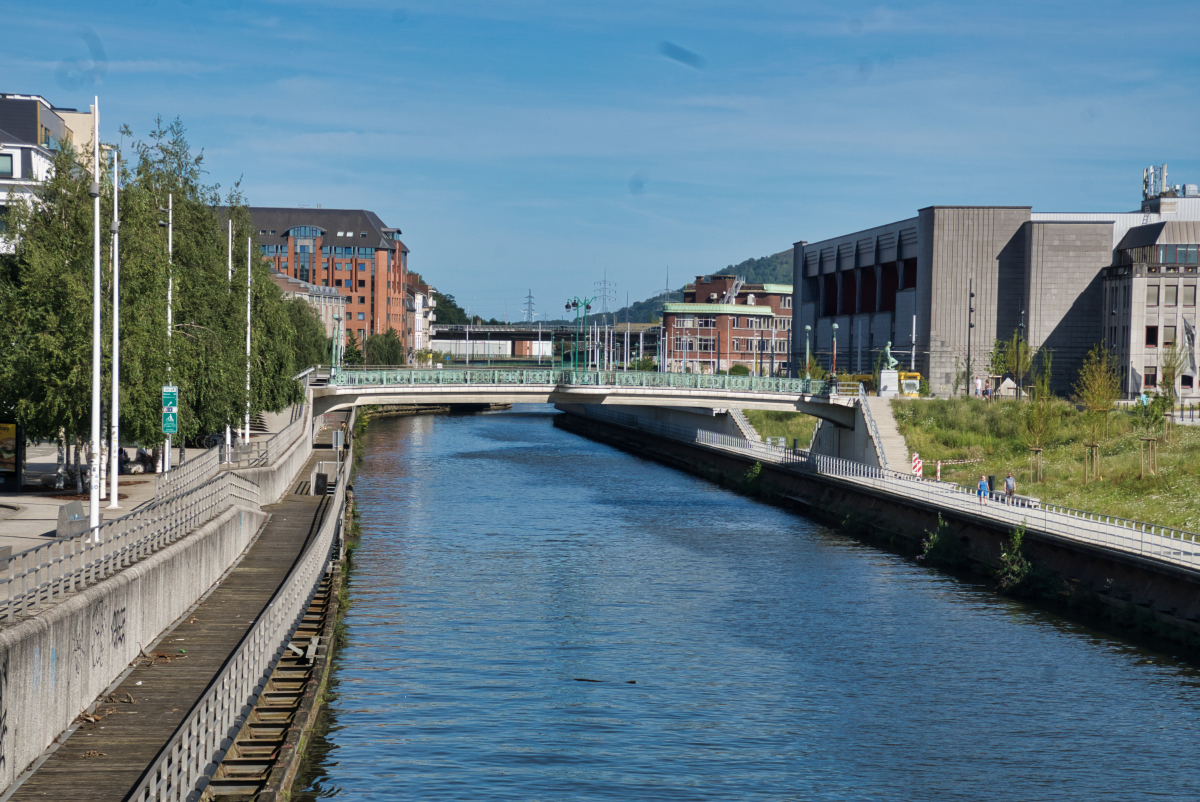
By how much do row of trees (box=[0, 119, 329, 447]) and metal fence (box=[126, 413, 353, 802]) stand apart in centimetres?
762

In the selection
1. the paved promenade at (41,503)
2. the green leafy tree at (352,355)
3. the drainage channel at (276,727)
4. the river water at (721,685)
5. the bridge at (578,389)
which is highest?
the green leafy tree at (352,355)

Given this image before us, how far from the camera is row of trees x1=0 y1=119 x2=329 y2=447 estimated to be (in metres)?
28.4

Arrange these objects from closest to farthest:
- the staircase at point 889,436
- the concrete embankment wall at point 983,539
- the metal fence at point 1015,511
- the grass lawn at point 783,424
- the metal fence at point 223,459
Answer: the metal fence at point 223,459, the concrete embankment wall at point 983,539, the metal fence at point 1015,511, the staircase at point 889,436, the grass lawn at point 783,424

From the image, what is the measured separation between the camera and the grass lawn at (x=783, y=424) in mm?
75731

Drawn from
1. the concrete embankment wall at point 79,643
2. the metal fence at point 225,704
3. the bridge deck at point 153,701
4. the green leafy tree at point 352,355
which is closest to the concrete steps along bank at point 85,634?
the concrete embankment wall at point 79,643

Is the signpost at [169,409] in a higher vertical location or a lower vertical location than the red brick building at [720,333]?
lower

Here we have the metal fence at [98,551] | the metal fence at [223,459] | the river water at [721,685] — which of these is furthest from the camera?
the metal fence at [223,459]

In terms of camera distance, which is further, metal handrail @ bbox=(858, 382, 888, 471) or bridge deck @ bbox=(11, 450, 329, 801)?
metal handrail @ bbox=(858, 382, 888, 471)

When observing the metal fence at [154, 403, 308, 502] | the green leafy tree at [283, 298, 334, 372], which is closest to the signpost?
the metal fence at [154, 403, 308, 502]

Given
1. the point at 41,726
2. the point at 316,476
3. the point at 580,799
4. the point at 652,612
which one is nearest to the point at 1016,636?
the point at 652,612

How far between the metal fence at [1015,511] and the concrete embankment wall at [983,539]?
318mm

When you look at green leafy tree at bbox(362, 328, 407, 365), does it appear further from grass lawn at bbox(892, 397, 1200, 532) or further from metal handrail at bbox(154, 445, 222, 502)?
metal handrail at bbox(154, 445, 222, 502)

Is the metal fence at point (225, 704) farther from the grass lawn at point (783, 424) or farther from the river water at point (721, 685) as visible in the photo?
the grass lawn at point (783, 424)

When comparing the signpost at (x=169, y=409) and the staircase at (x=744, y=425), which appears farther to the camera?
the staircase at (x=744, y=425)
